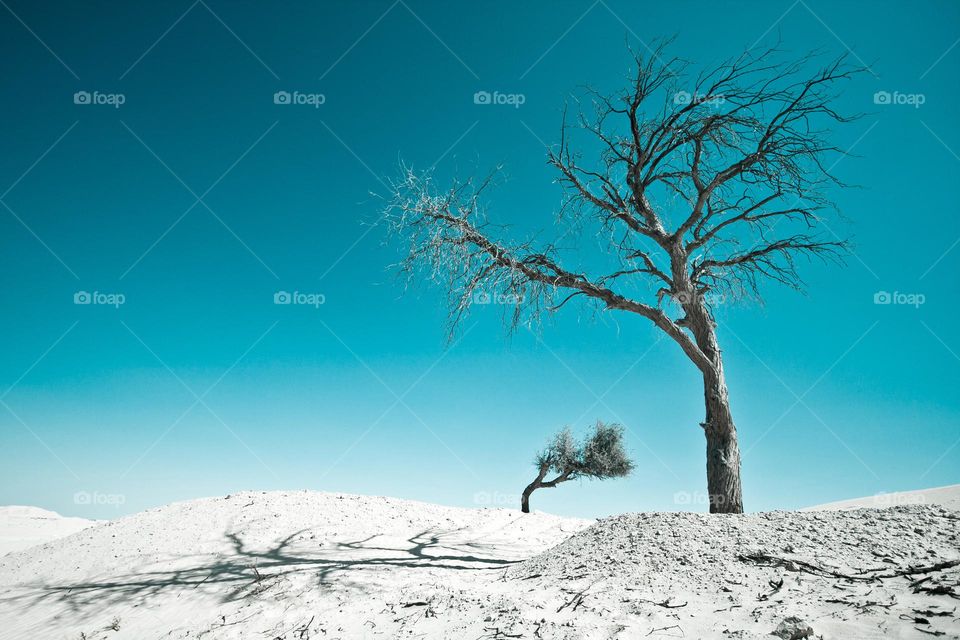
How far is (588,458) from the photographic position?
70.8ft

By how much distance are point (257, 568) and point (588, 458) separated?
16.4 m

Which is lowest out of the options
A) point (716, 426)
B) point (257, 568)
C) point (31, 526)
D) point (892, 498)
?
point (257, 568)

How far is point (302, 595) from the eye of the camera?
5730 mm

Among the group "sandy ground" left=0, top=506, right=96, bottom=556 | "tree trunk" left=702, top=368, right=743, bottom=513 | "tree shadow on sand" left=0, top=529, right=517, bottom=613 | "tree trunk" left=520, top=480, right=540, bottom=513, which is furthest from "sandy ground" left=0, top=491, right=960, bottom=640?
"tree trunk" left=520, top=480, right=540, bottom=513

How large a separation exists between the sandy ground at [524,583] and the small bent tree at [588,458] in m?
11.9

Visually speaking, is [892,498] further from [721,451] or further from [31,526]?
[31,526]

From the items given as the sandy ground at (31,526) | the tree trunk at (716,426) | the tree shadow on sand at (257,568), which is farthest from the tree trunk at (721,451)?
the sandy ground at (31,526)

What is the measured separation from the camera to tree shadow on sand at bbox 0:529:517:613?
669 centimetres

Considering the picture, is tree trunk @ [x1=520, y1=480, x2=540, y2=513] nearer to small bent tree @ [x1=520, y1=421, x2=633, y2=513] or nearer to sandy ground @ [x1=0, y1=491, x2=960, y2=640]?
small bent tree @ [x1=520, y1=421, x2=633, y2=513]

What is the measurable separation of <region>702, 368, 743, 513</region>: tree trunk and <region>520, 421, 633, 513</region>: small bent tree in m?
13.9

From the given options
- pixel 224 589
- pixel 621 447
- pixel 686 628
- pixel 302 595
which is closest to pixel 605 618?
pixel 686 628

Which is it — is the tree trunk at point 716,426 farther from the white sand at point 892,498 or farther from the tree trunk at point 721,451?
the white sand at point 892,498

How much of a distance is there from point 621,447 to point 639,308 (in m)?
15.1

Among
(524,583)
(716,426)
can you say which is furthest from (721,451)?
(524,583)
